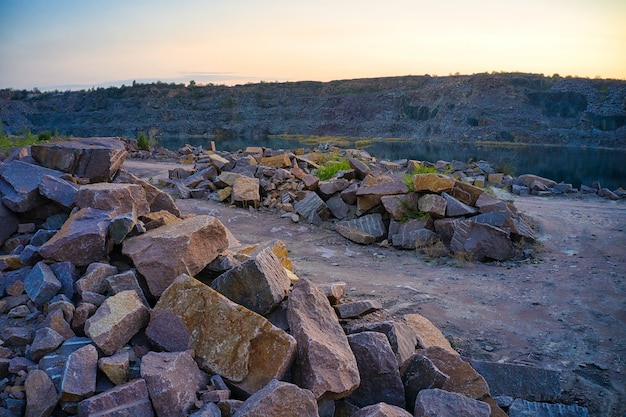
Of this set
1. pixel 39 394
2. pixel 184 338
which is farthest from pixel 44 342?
pixel 184 338

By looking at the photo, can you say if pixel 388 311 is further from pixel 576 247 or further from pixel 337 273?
pixel 576 247

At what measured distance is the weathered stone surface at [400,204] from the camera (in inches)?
386

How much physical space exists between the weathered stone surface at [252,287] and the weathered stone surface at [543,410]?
2199 mm

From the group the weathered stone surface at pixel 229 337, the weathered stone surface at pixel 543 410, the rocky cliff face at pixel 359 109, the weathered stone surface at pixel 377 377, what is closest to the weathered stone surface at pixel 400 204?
the weathered stone surface at pixel 543 410

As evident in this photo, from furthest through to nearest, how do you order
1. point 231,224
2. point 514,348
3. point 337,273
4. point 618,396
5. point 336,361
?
point 231,224, point 337,273, point 514,348, point 618,396, point 336,361

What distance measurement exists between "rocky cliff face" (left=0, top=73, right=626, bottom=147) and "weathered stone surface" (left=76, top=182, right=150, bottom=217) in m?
40.3

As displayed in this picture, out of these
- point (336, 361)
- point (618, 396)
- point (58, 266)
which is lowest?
point (618, 396)

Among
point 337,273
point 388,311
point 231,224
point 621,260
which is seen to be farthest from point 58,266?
point 621,260

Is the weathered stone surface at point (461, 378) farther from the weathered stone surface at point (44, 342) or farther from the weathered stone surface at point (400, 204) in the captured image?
the weathered stone surface at point (400, 204)

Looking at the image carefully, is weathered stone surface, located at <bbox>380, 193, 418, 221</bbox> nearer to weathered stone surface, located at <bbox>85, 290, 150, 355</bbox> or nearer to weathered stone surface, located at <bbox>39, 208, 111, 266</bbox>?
weathered stone surface, located at <bbox>39, 208, 111, 266</bbox>

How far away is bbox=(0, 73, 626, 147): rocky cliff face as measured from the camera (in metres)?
41.8

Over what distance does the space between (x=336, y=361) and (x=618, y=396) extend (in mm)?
3024

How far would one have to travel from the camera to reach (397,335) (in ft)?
13.9

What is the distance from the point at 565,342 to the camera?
561 cm
